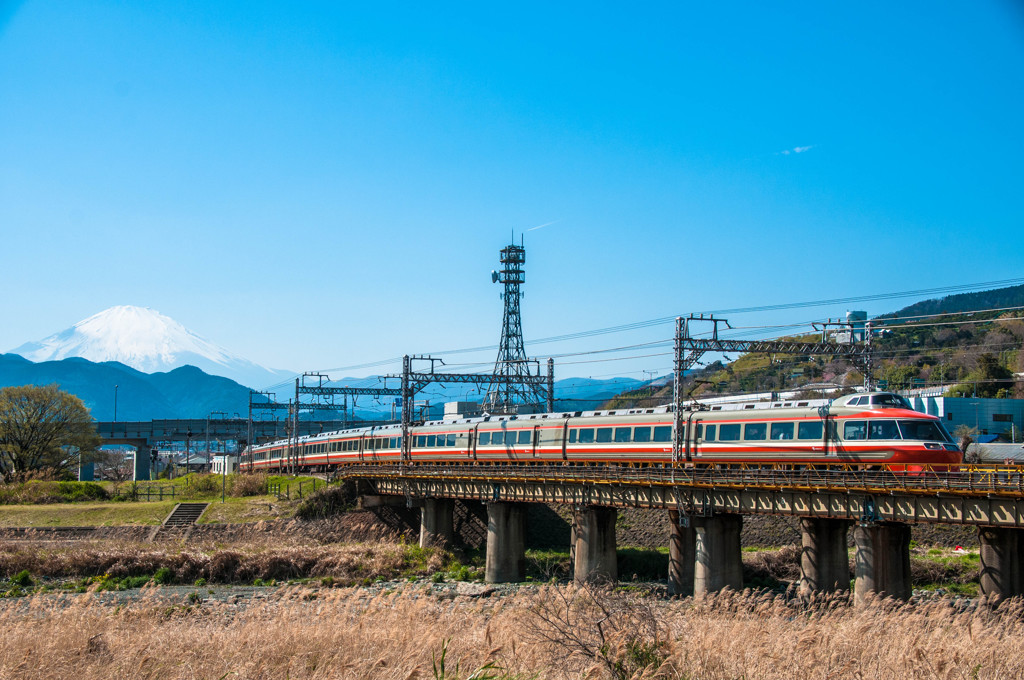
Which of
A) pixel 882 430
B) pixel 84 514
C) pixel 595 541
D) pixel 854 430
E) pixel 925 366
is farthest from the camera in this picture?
pixel 925 366

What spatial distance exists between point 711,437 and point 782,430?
160 inches

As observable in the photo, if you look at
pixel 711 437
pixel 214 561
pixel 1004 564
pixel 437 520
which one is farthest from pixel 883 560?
pixel 214 561

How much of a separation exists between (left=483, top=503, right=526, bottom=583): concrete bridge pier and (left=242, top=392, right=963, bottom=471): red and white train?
223 inches

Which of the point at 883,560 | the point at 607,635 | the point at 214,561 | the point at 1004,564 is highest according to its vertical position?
the point at 607,635

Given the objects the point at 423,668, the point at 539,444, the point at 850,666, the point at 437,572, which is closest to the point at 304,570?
the point at 437,572

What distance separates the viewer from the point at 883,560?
30.3 m

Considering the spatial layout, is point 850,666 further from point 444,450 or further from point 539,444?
point 444,450

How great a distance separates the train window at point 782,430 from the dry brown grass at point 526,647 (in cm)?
1932

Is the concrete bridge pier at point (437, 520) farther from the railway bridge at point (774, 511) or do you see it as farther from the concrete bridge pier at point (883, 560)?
the concrete bridge pier at point (883, 560)

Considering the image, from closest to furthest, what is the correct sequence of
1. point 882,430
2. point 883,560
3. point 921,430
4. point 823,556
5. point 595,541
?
point 883,560
point 823,556
point 921,430
point 882,430
point 595,541

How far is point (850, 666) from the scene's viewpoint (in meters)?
15.0

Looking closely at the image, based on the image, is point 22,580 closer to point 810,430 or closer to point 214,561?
point 214,561

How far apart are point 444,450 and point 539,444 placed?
10515mm

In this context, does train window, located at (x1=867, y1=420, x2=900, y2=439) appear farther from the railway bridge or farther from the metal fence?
the metal fence
